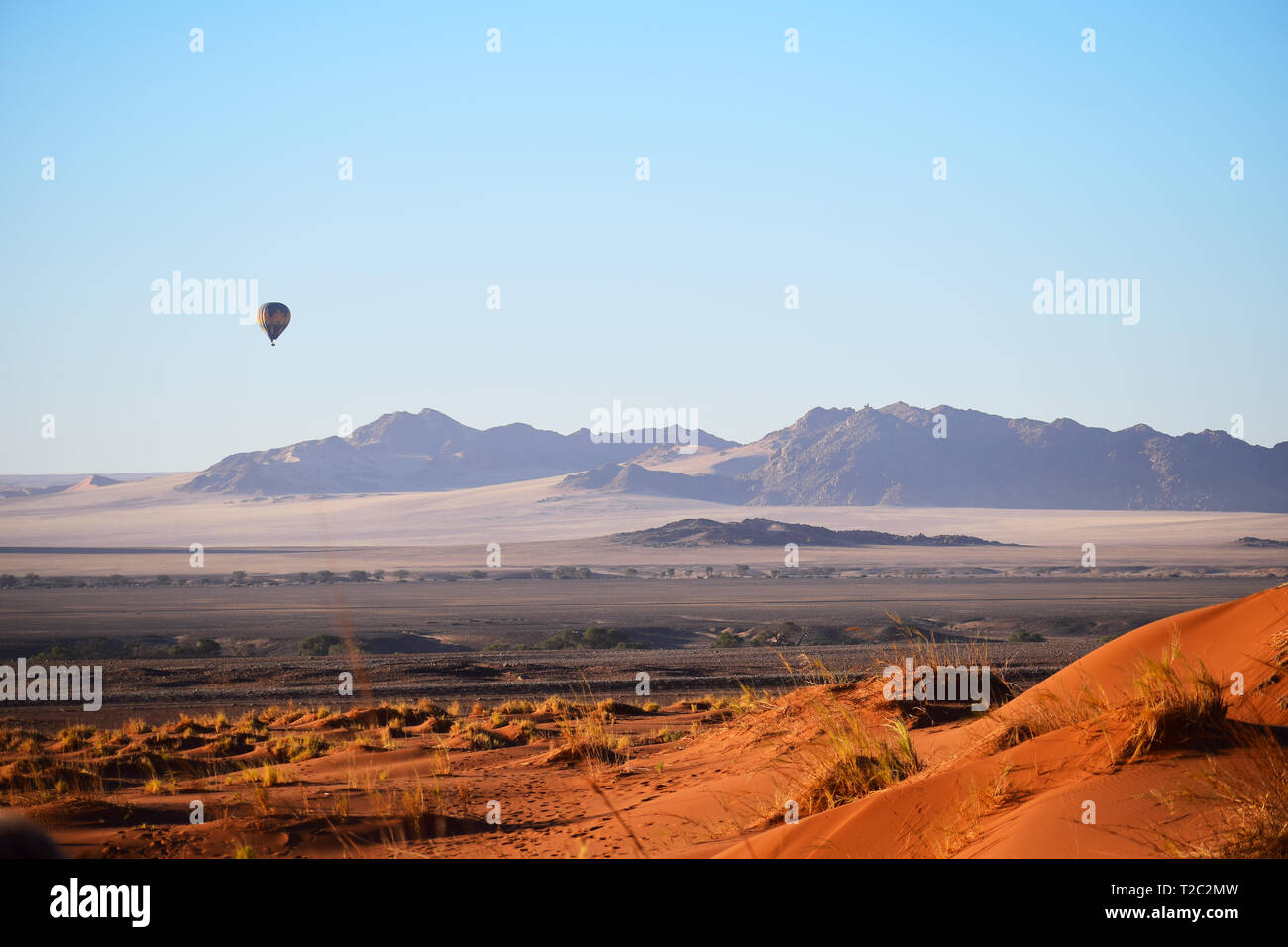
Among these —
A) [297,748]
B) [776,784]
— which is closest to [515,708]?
[297,748]

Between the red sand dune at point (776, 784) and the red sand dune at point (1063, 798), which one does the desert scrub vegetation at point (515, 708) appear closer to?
the red sand dune at point (776, 784)

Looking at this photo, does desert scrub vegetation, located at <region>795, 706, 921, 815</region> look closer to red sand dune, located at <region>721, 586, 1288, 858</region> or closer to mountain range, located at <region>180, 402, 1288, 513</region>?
red sand dune, located at <region>721, 586, 1288, 858</region>

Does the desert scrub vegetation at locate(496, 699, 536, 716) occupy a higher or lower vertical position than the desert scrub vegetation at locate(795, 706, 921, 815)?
lower

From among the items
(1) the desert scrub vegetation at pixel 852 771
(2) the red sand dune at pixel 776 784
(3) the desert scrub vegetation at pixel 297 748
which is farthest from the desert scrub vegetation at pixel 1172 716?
(3) the desert scrub vegetation at pixel 297 748

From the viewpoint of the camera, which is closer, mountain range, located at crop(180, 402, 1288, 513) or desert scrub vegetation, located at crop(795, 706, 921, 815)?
desert scrub vegetation, located at crop(795, 706, 921, 815)

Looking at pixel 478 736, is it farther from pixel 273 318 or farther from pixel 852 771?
pixel 273 318

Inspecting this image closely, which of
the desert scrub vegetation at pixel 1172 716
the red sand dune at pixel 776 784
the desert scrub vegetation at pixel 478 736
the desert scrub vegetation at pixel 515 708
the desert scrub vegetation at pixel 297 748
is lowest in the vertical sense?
the desert scrub vegetation at pixel 515 708

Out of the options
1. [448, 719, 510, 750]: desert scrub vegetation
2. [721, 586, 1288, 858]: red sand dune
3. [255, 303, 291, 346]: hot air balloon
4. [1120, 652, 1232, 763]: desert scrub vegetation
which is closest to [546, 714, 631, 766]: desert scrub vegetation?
[448, 719, 510, 750]: desert scrub vegetation
